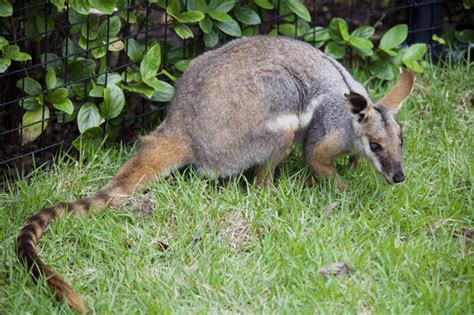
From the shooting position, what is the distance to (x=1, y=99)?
19.8ft

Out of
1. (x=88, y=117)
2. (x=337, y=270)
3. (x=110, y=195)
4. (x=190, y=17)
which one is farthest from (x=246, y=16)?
(x=337, y=270)

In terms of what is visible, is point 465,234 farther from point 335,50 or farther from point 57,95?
point 57,95

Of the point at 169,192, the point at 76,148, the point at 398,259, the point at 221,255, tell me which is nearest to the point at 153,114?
the point at 76,148

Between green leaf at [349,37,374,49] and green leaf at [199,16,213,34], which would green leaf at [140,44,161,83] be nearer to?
green leaf at [199,16,213,34]

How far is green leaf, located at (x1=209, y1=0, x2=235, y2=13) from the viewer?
240 inches

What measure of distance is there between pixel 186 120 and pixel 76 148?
88 cm

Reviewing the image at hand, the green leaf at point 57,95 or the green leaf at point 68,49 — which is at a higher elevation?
the green leaf at point 68,49

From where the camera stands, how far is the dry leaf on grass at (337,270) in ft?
15.1

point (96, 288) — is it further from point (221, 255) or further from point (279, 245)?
point (279, 245)

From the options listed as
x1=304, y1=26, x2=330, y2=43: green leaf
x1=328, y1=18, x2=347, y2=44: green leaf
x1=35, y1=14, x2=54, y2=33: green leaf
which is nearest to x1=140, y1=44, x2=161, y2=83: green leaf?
x1=35, y1=14, x2=54, y2=33: green leaf

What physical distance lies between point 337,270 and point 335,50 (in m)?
2.58

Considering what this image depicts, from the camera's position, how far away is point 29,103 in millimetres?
5707

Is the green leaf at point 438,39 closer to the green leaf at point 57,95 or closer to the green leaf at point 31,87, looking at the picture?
the green leaf at point 57,95

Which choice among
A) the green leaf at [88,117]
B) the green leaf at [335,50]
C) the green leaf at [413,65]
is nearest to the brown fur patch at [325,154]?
the green leaf at [335,50]
